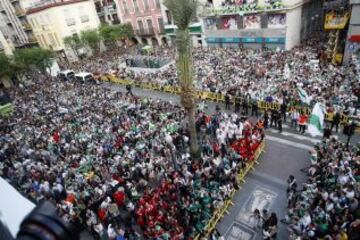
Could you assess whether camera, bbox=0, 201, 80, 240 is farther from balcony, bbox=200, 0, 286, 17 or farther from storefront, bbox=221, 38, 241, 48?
storefront, bbox=221, 38, 241, 48

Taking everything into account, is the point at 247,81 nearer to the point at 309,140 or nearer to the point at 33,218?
the point at 309,140

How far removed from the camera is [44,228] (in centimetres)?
173

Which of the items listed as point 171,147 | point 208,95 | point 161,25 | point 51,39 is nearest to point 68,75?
point 51,39

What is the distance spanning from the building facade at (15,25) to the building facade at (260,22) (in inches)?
1322

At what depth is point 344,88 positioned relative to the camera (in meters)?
19.1

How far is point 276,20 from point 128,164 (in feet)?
76.8

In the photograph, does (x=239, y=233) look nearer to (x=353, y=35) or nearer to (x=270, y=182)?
(x=270, y=182)

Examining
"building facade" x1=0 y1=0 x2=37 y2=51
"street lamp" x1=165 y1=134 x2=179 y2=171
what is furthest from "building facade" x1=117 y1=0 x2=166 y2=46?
"street lamp" x1=165 y1=134 x2=179 y2=171

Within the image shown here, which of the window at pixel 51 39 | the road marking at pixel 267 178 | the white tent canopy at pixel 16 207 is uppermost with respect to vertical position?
the white tent canopy at pixel 16 207

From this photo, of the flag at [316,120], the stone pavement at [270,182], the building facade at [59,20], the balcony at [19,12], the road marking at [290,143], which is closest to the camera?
the stone pavement at [270,182]

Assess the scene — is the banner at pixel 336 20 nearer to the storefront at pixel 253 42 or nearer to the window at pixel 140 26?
the storefront at pixel 253 42

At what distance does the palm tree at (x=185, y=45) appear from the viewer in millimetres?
13852

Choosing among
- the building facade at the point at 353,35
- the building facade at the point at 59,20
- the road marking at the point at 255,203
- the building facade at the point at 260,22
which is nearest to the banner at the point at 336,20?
the building facade at the point at 353,35

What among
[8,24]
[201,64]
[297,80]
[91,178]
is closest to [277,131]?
[297,80]
